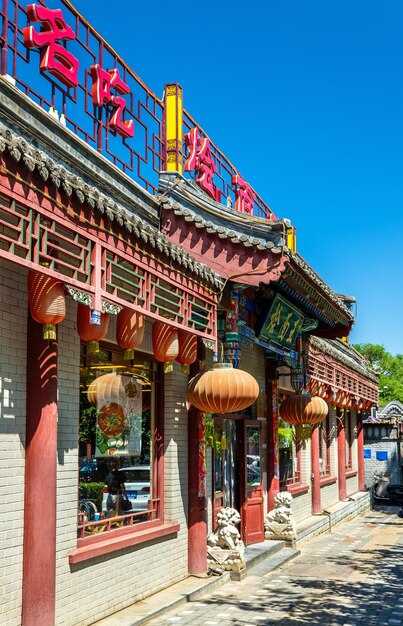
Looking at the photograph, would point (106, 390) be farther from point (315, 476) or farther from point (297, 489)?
point (315, 476)

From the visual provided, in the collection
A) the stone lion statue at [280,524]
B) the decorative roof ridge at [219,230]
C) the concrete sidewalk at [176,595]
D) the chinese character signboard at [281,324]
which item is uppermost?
the decorative roof ridge at [219,230]

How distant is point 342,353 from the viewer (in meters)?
22.9

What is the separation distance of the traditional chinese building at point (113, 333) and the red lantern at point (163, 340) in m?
0.02

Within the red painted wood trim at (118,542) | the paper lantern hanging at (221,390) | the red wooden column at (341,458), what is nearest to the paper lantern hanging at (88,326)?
the red painted wood trim at (118,542)

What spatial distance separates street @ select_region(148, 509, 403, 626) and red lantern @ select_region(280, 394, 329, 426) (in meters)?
2.27

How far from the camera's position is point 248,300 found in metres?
10.9

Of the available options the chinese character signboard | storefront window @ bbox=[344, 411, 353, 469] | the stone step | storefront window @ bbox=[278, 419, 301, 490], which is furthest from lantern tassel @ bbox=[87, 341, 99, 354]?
storefront window @ bbox=[344, 411, 353, 469]

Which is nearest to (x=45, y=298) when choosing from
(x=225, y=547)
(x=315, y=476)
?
(x=225, y=547)

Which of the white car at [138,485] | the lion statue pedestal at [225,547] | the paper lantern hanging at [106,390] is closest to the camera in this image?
the paper lantern hanging at [106,390]

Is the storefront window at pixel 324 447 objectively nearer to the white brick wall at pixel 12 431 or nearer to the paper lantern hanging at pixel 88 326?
the paper lantern hanging at pixel 88 326

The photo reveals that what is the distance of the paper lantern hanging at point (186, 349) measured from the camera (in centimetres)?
875

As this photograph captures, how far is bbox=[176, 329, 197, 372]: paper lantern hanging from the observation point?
8.75 m

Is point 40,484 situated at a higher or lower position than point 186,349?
lower

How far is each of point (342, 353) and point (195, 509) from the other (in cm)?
1444
